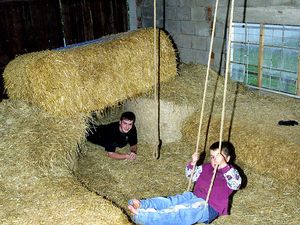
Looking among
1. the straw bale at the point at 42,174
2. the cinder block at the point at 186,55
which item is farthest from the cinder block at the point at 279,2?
the straw bale at the point at 42,174

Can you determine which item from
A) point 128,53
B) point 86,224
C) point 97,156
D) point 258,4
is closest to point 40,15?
point 128,53

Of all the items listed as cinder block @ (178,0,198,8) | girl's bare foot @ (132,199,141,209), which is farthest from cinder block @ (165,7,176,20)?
girl's bare foot @ (132,199,141,209)

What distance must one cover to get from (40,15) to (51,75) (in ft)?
12.1

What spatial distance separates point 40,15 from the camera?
8.69 metres

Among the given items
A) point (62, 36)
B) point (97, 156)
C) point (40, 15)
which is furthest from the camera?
point (62, 36)

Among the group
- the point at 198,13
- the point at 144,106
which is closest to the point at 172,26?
the point at 198,13

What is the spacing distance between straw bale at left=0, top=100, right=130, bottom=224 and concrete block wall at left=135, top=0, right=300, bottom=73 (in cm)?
437

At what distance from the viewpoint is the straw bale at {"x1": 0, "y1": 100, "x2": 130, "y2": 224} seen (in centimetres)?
390

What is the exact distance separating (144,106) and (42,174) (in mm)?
3215

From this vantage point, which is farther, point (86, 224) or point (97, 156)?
point (97, 156)

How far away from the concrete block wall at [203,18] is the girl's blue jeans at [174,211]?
4691mm

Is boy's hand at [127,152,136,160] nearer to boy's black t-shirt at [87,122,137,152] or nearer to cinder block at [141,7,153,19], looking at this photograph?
boy's black t-shirt at [87,122,137,152]

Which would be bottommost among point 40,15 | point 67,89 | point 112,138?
point 112,138

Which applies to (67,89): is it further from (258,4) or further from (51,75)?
(258,4)
